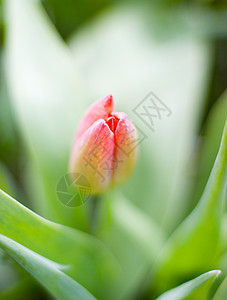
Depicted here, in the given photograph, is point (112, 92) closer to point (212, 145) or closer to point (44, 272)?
point (212, 145)

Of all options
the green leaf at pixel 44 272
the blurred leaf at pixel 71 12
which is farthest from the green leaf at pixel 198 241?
the blurred leaf at pixel 71 12

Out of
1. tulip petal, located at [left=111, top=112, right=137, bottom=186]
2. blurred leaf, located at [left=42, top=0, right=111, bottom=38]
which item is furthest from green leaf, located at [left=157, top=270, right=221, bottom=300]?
blurred leaf, located at [left=42, top=0, right=111, bottom=38]

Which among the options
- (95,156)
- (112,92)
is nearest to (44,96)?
(112,92)

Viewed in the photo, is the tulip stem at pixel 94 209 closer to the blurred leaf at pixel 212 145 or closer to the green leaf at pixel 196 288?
the blurred leaf at pixel 212 145

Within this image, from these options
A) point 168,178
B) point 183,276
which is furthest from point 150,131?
point 183,276

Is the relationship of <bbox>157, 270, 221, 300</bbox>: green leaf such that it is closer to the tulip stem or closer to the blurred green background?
the blurred green background
